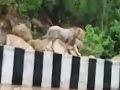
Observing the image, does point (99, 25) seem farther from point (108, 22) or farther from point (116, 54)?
point (116, 54)

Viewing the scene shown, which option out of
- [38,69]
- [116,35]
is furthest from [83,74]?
[116,35]

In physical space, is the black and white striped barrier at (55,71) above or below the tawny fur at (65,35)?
below

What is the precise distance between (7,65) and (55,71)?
2.06 feet

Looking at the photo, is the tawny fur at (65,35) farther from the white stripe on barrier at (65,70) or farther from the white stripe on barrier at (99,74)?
the white stripe on barrier at (65,70)

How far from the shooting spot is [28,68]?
6535mm

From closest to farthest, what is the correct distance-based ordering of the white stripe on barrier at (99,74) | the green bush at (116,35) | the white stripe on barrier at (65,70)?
the white stripe on barrier at (65,70) < the white stripe on barrier at (99,74) < the green bush at (116,35)

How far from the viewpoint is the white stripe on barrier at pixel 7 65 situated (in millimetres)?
6422

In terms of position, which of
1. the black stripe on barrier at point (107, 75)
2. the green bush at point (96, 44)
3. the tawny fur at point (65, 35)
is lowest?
the black stripe on barrier at point (107, 75)

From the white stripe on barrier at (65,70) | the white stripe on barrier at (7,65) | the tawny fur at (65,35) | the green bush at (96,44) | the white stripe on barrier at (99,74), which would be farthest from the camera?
the tawny fur at (65,35)

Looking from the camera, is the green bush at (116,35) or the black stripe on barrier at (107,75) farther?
the green bush at (116,35)

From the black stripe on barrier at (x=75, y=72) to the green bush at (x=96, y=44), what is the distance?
94.8 inches

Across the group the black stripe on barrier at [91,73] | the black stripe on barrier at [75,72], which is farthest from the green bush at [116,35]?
the black stripe on barrier at [75,72]

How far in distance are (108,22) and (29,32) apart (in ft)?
5.39

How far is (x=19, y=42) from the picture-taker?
1031 cm
